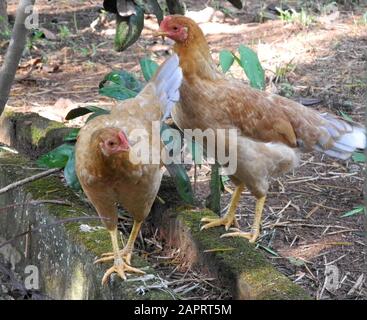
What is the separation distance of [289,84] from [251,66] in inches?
66.3

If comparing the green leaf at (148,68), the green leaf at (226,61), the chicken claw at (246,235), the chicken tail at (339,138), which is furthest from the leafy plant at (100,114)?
the chicken tail at (339,138)

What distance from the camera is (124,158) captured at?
3.20 metres

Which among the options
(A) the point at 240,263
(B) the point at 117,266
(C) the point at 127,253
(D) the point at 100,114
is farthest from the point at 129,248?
(D) the point at 100,114

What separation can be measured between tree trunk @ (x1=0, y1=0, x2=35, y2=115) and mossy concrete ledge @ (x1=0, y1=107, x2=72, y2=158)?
1.05 meters

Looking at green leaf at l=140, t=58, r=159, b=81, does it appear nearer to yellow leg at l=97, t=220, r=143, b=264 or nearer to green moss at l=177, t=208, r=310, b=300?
green moss at l=177, t=208, r=310, b=300

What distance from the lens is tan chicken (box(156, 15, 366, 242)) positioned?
386 cm

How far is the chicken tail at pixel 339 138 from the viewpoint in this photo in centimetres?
426

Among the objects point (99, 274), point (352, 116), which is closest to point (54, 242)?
point (99, 274)

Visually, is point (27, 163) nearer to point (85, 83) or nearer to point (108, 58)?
point (85, 83)

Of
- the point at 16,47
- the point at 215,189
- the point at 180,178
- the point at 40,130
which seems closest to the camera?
the point at 16,47

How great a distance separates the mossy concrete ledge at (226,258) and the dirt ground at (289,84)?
107mm

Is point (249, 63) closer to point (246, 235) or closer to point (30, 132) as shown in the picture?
point (246, 235)

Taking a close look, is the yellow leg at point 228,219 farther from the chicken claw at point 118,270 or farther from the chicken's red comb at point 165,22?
the chicken's red comb at point 165,22

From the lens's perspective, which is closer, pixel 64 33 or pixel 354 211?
pixel 354 211
